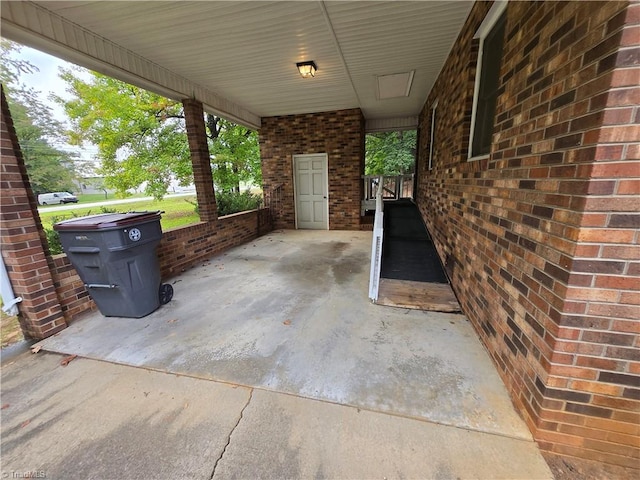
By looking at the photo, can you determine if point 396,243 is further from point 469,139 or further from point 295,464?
point 295,464

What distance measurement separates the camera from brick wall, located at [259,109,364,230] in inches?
269

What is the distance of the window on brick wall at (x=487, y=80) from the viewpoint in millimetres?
2260

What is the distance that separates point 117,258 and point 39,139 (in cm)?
822

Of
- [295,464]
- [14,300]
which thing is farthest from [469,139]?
[14,300]

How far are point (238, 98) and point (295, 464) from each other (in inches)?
246

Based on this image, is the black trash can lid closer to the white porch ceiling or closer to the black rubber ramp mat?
the white porch ceiling

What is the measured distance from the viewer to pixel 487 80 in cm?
252

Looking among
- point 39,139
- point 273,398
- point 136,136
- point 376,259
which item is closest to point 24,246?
point 273,398

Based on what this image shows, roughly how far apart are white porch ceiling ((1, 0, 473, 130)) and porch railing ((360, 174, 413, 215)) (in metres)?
2.58

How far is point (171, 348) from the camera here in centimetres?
226

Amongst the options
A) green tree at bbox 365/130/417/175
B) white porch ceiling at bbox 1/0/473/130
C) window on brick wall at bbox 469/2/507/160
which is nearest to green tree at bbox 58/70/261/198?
white porch ceiling at bbox 1/0/473/130

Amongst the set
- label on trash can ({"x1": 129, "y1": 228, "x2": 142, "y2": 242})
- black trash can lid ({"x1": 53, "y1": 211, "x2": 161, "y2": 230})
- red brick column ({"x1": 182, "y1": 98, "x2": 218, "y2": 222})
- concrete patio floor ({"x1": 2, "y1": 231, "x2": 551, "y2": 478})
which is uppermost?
red brick column ({"x1": 182, "y1": 98, "x2": 218, "y2": 222})

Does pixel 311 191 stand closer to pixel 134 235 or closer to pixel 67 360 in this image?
pixel 134 235

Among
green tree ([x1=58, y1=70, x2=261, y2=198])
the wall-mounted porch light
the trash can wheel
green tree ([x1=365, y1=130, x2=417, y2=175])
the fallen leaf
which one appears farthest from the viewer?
green tree ([x1=365, y1=130, x2=417, y2=175])
